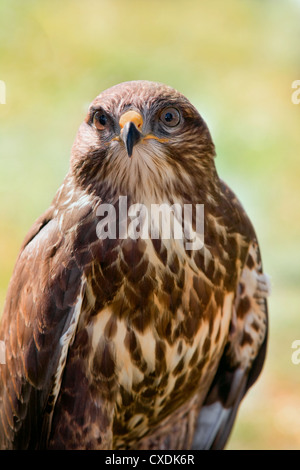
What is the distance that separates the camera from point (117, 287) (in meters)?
3.05

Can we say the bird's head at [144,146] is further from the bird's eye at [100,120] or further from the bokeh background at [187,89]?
the bokeh background at [187,89]

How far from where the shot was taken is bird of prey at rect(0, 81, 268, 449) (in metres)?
3.01

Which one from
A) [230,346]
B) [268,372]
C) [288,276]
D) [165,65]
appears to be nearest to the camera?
[230,346]

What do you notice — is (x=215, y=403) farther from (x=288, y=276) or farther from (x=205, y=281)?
(x=288, y=276)

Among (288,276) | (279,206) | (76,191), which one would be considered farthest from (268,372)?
(76,191)

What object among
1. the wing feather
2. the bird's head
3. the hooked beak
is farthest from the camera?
the wing feather

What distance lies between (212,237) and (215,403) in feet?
3.21

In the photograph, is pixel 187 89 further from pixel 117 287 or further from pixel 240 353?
pixel 117 287

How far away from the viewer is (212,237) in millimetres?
3189

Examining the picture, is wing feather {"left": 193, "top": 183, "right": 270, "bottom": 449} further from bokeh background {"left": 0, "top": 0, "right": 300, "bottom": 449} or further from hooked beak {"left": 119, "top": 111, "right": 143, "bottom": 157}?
bokeh background {"left": 0, "top": 0, "right": 300, "bottom": 449}

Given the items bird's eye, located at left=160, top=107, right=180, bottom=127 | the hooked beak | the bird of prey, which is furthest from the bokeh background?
the hooked beak

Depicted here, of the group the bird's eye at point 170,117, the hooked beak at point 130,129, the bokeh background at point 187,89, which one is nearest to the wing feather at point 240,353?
the bird's eye at point 170,117

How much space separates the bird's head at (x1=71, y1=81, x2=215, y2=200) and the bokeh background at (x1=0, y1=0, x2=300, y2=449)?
293cm

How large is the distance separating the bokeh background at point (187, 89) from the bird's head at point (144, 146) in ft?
9.60
